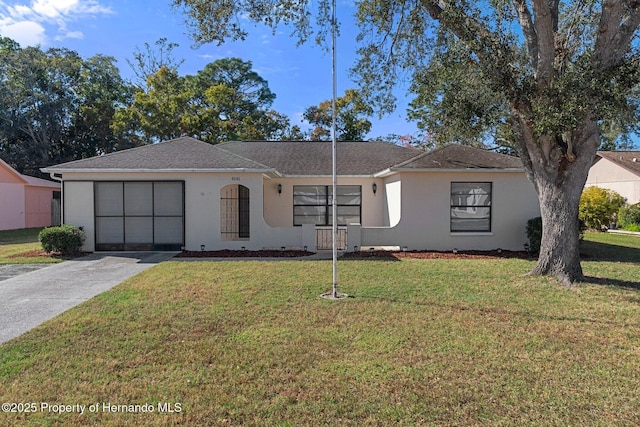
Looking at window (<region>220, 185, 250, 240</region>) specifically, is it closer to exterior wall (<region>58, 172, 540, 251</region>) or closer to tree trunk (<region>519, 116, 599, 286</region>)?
exterior wall (<region>58, 172, 540, 251</region>)

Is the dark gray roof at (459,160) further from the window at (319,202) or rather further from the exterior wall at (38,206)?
the exterior wall at (38,206)

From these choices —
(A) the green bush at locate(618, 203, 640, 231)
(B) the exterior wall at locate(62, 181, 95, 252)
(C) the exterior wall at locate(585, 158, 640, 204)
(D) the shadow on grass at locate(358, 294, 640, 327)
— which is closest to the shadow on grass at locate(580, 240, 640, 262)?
(D) the shadow on grass at locate(358, 294, 640, 327)

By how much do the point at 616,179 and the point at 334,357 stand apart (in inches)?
1146

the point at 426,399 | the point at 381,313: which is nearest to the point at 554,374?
the point at 426,399

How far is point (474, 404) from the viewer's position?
140 inches

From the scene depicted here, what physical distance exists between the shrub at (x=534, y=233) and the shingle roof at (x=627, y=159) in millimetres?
16830

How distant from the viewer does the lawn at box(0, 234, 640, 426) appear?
136 inches

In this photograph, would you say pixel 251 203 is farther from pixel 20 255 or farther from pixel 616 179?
pixel 616 179

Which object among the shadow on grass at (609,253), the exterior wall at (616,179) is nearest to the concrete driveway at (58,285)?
the shadow on grass at (609,253)

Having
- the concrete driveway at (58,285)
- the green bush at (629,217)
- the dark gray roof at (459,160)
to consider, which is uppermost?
the dark gray roof at (459,160)

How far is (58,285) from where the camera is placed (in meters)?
8.42

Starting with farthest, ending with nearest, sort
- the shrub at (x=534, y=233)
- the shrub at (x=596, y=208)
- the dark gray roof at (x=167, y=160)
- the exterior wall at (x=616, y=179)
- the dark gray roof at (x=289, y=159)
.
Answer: the exterior wall at (x=616, y=179)
the shrub at (x=596, y=208)
the dark gray roof at (x=289, y=159)
the dark gray roof at (x=167, y=160)
the shrub at (x=534, y=233)

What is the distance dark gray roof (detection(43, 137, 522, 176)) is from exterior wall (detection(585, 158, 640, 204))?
1567 cm

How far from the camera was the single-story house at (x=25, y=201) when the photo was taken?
23.7 meters
